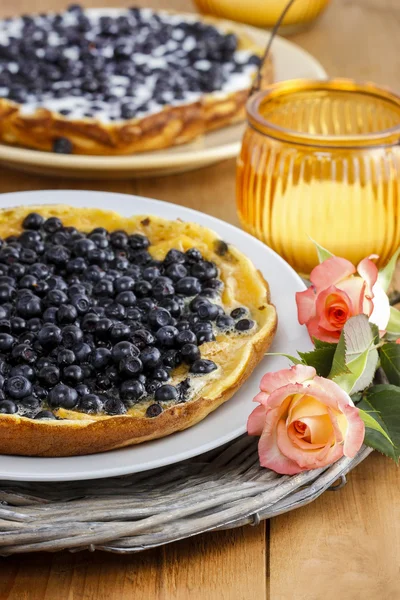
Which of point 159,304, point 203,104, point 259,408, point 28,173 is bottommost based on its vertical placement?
point 28,173

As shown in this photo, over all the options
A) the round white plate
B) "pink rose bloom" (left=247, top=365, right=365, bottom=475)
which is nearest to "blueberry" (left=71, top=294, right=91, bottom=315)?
"pink rose bloom" (left=247, top=365, right=365, bottom=475)

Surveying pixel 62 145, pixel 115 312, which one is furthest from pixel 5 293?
pixel 62 145

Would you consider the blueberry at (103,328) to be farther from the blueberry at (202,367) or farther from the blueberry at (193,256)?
the blueberry at (193,256)

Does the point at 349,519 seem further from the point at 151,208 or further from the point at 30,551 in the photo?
the point at 151,208

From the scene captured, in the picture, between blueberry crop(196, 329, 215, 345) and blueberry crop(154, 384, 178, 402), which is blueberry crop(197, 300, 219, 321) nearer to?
blueberry crop(196, 329, 215, 345)

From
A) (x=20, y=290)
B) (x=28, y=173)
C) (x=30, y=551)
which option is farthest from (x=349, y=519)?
(x=28, y=173)

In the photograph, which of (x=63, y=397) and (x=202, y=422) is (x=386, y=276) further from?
(x=63, y=397)
